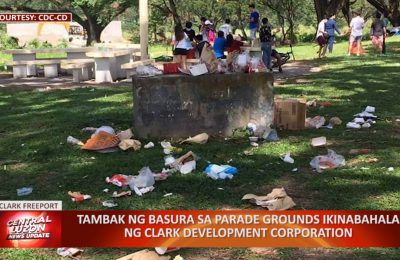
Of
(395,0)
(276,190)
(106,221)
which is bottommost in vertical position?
(276,190)

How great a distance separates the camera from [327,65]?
52.3 ft

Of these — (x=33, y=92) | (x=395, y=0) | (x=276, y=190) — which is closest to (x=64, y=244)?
(x=276, y=190)

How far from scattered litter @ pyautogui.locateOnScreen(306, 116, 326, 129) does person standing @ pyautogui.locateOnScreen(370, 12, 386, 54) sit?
12180mm

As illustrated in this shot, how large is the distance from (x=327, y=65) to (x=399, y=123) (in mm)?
8449

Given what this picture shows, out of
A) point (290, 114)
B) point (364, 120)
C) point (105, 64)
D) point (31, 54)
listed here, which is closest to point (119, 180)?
point (290, 114)

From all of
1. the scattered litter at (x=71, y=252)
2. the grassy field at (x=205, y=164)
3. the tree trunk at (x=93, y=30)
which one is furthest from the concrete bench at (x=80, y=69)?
the tree trunk at (x=93, y=30)

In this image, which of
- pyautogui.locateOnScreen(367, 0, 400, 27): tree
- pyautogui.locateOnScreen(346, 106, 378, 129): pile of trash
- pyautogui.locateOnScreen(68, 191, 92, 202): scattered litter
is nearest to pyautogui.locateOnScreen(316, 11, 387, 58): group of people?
pyautogui.locateOnScreen(346, 106, 378, 129): pile of trash

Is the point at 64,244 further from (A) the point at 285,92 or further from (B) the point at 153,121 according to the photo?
(A) the point at 285,92

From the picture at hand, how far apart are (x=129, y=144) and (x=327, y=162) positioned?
2373 mm

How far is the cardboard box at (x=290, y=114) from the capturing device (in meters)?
7.41

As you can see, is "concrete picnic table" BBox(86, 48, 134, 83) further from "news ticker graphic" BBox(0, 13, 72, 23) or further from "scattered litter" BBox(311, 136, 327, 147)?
"news ticker graphic" BBox(0, 13, 72, 23)

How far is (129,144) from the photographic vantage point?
6625mm

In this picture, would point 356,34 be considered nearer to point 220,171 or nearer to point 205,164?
point 205,164

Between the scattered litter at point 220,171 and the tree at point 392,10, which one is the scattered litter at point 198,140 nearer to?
the scattered litter at point 220,171
